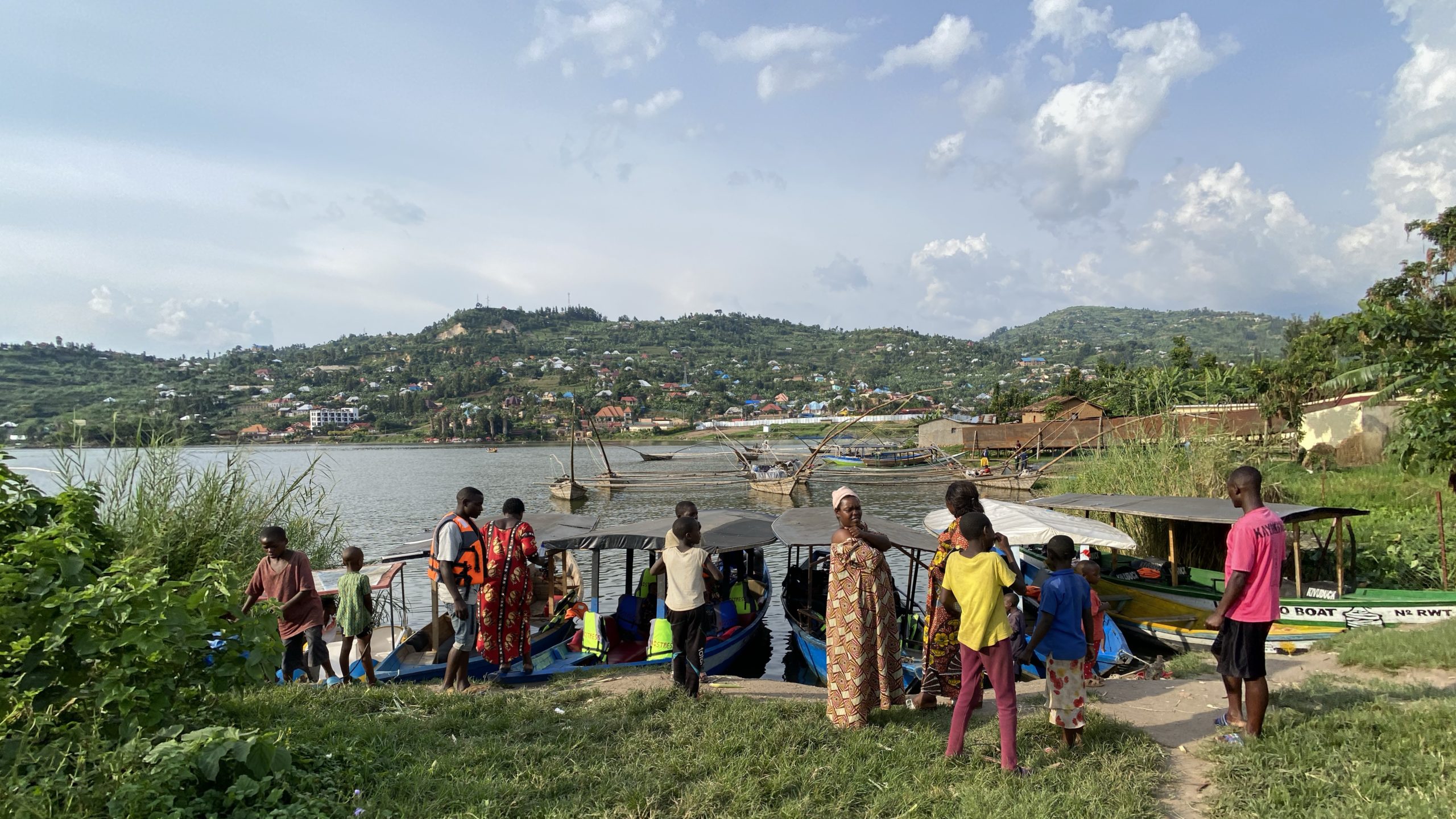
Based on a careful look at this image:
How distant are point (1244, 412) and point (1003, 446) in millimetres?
14840

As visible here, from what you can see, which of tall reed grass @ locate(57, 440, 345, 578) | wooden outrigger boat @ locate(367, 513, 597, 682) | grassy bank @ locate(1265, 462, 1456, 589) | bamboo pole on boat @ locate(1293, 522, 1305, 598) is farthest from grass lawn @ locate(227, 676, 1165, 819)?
grassy bank @ locate(1265, 462, 1456, 589)

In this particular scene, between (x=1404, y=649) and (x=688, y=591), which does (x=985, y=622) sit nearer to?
(x=688, y=591)

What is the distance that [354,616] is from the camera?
6996 mm

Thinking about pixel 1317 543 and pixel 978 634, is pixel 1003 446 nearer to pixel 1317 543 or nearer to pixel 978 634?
pixel 1317 543

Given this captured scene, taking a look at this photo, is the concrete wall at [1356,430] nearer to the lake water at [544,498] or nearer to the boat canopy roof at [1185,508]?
the lake water at [544,498]

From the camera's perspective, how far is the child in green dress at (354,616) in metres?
6.94

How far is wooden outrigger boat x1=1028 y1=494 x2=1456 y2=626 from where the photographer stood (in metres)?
8.58

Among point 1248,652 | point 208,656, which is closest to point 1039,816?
point 1248,652

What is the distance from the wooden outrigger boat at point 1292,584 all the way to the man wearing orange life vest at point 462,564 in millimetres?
8004

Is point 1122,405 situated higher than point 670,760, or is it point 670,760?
point 1122,405

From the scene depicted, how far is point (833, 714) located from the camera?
5449 mm

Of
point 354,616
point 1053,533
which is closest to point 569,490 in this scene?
point 1053,533

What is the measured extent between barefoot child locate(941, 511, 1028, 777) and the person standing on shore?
5.54 metres

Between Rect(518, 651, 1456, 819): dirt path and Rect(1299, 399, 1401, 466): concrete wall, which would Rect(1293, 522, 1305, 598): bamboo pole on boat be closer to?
Rect(518, 651, 1456, 819): dirt path
